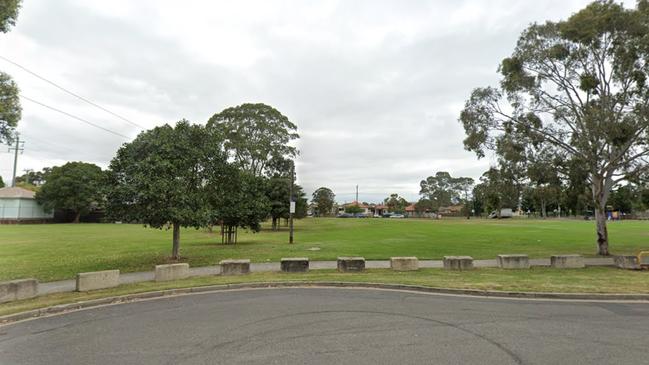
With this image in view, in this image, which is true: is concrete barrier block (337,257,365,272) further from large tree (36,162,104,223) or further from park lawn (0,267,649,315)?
large tree (36,162,104,223)

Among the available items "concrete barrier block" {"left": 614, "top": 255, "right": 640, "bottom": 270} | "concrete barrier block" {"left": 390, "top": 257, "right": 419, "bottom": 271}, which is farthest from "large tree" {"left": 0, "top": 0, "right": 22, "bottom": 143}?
"concrete barrier block" {"left": 614, "top": 255, "right": 640, "bottom": 270}

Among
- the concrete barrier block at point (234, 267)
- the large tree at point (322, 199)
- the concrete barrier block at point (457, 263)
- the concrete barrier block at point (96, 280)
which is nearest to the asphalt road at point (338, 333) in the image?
the concrete barrier block at point (96, 280)

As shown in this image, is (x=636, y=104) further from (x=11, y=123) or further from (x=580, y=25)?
(x=11, y=123)

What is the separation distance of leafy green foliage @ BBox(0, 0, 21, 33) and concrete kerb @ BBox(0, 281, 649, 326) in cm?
995

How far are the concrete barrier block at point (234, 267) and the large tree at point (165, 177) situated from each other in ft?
9.50

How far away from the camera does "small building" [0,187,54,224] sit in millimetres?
62469

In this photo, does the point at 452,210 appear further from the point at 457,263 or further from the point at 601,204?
the point at 457,263

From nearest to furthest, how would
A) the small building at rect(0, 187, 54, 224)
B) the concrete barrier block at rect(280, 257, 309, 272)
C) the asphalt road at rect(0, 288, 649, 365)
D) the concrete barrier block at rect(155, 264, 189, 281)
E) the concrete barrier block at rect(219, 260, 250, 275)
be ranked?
the asphalt road at rect(0, 288, 649, 365) → the concrete barrier block at rect(155, 264, 189, 281) → the concrete barrier block at rect(219, 260, 250, 275) → the concrete barrier block at rect(280, 257, 309, 272) → the small building at rect(0, 187, 54, 224)

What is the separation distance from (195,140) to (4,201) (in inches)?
2486

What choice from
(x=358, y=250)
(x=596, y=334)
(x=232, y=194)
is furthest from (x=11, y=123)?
(x=596, y=334)

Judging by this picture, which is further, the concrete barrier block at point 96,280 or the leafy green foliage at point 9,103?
the leafy green foliage at point 9,103

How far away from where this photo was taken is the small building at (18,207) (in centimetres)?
6247

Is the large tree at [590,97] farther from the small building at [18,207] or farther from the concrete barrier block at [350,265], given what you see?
the small building at [18,207]

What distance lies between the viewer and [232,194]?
61.9ft
